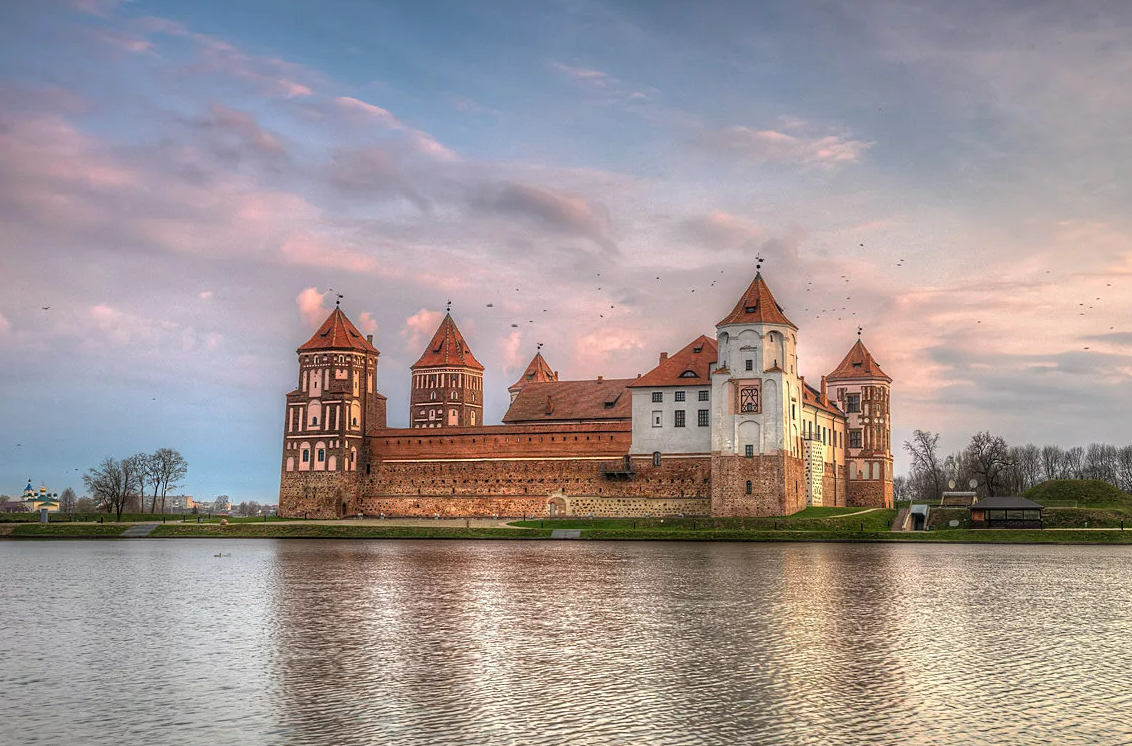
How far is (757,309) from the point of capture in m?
63.4

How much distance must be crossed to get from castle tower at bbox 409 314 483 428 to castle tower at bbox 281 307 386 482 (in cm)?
2168

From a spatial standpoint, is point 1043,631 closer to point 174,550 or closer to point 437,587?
point 437,587

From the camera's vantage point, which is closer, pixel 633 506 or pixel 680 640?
pixel 680 640

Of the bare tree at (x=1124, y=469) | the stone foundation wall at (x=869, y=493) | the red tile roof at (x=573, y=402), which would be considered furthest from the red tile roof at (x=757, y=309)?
the bare tree at (x=1124, y=469)

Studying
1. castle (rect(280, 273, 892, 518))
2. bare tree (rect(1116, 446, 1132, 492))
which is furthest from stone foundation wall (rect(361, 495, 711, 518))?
bare tree (rect(1116, 446, 1132, 492))

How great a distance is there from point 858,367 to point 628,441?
21.3m

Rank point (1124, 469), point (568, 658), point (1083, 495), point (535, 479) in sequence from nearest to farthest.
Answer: point (568, 658) < point (1083, 495) < point (535, 479) < point (1124, 469)

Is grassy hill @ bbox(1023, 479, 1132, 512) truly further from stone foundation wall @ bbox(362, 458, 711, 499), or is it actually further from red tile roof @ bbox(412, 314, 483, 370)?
red tile roof @ bbox(412, 314, 483, 370)

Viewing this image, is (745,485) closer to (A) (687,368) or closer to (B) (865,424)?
(A) (687,368)

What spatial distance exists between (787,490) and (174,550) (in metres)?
33.5

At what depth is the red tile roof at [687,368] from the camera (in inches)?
2603

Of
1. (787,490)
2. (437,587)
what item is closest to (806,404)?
(787,490)

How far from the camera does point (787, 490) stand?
61.6m

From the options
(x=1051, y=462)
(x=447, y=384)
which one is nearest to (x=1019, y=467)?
(x=1051, y=462)
